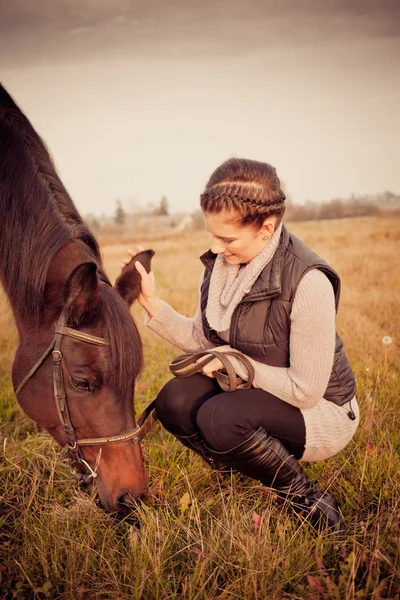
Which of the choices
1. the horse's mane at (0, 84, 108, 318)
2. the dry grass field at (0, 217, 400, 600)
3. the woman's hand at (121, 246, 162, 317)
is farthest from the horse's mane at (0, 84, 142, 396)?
the dry grass field at (0, 217, 400, 600)

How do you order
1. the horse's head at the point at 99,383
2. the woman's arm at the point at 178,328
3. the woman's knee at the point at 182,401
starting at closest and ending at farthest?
1. the horse's head at the point at 99,383
2. the woman's knee at the point at 182,401
3. the woman's arm at the point at 178,328

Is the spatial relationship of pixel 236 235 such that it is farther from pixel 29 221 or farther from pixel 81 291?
pixel 29 221

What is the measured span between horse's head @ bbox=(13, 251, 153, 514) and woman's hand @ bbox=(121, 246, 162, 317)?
16.2 inches

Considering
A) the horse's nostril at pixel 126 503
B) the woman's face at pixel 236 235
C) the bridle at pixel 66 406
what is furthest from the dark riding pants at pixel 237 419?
the woman's face at pixel 236 235

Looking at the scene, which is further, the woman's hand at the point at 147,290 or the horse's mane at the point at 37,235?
the woman's hand at the point at 147,290

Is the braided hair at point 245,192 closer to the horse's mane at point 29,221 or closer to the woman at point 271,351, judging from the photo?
the woman at point 271,351

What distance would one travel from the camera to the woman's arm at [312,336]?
224 centimetres

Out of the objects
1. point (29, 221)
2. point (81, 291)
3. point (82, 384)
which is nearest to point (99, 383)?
point (82, 384)

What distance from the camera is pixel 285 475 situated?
2.31m

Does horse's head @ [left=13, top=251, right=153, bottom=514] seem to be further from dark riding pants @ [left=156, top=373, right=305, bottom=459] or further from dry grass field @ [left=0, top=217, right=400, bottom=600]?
dark riding pants @ [left=156, top=373, right=305, bottom=459]

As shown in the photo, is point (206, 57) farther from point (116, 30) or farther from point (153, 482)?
point (153, 482)

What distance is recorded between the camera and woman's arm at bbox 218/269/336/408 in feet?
7.35

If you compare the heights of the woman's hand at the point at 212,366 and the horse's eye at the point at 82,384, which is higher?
the horse's eye at the point at 82,384

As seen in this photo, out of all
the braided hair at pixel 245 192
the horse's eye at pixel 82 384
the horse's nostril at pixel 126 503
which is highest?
the braided hair at pixel 245 192
